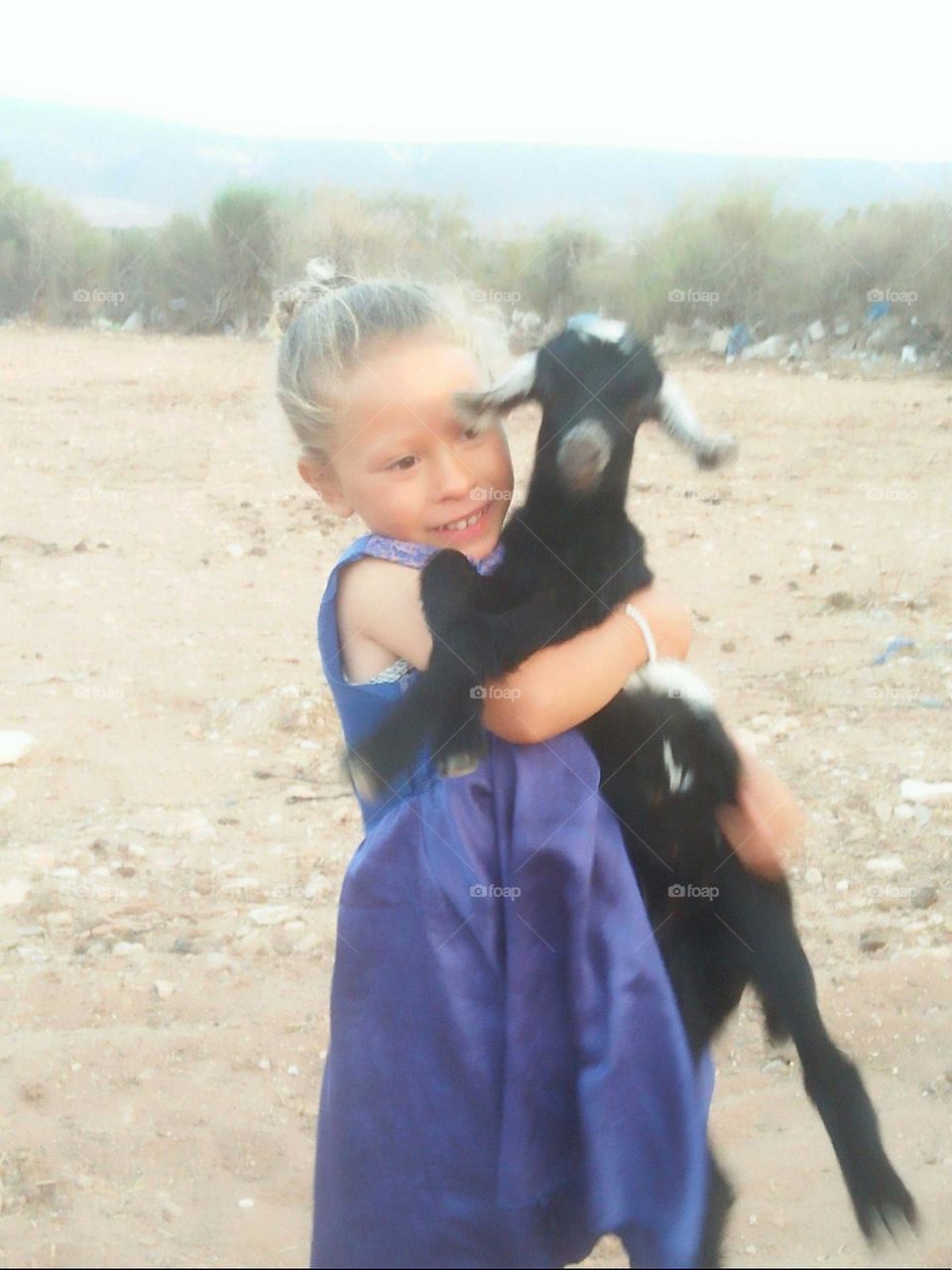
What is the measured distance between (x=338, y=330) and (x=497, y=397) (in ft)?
0.76

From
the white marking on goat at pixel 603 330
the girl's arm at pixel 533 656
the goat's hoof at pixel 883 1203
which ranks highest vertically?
the white marking on goat at pixel 603 330

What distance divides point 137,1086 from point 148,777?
72.1 inches

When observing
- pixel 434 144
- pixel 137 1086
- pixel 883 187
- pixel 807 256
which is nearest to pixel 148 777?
pixel 137 1086

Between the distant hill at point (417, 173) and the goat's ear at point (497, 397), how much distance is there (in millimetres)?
5263

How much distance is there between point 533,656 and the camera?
165 centimetres

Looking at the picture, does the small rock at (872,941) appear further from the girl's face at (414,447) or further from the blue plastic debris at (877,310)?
the blue plastic debris at (877,310)

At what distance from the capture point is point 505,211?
1110 centimetres

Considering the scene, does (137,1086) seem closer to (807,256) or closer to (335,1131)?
(335,1131)

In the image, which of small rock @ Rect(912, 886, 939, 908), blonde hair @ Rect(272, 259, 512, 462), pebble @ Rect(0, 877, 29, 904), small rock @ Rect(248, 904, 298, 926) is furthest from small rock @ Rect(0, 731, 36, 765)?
blonde hair @ Rect(272, 259, 512, 462)

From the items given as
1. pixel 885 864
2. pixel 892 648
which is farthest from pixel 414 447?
pixel 892 648

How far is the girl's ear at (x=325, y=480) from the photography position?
1755 mm

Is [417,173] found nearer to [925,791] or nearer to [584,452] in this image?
[925,791]

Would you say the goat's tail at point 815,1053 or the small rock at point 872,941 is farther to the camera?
the small rock at point 872,941

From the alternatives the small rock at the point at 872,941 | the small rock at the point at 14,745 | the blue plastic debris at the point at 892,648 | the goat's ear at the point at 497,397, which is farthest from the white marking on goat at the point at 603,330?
the blue plastic debris at the point at 892,648
